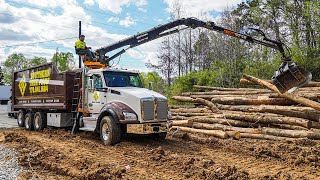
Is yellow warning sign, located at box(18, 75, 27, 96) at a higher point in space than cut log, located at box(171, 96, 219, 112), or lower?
higher

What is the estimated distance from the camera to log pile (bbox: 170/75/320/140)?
1076 cm

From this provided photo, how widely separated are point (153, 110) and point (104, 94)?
6.73 feet

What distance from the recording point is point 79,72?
42.4 feet

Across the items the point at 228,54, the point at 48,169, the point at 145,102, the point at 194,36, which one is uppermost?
the point at 194,36

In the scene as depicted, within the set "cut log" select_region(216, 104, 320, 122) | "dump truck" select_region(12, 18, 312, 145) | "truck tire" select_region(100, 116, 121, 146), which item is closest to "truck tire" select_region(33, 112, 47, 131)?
"dump truck" select_region(12, 18, 312, 145)

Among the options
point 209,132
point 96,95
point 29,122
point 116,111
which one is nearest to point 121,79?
point 96,95

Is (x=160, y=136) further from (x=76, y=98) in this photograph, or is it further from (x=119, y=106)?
(x=76, y=98)

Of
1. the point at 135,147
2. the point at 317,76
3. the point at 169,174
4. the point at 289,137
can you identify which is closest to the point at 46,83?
the point at 135,147

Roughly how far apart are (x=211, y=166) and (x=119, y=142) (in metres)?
4.15

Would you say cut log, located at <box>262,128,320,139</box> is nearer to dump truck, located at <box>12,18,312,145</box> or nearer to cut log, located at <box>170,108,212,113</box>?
dump truck, located at <box>12,18,312,145</box>

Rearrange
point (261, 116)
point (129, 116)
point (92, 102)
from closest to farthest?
Answer: 1. point (129, 116)
2. point (261, 116)
3. point (92, 102)

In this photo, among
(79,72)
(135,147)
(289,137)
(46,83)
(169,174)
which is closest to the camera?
(169,174)

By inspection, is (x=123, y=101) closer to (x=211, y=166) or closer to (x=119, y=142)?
(x=119, y=142)

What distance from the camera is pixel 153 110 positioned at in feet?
34.0
